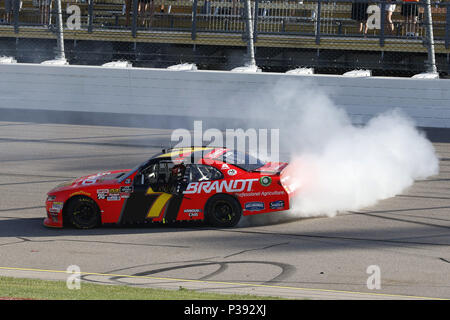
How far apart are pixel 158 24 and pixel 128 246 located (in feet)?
42.0

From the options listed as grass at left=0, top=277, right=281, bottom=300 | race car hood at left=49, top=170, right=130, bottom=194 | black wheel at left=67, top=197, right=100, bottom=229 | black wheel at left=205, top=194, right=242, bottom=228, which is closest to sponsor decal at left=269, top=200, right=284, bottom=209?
black wheel at left=205, top=194, right=242, bottom=228

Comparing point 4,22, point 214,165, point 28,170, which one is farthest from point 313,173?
point 4,22

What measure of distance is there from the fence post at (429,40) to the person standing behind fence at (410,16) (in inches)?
33.2

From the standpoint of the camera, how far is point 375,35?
19.8m

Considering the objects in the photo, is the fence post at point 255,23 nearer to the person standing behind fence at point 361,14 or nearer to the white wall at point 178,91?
the white wall at point 178,91

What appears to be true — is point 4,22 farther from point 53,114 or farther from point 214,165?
point 214,165

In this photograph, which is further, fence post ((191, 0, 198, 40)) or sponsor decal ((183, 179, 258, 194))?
fence post ((191, 0, 198, 40))

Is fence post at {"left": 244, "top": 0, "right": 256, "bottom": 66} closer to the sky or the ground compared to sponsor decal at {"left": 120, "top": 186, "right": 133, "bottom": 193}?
closer to the sky

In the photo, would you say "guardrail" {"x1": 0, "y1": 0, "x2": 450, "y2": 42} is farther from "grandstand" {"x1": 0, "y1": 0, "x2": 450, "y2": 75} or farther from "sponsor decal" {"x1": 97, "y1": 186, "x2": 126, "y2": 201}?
"sponsor decal" {"x1": 97, "y1": 186, "x2": 126, "y2": 201}

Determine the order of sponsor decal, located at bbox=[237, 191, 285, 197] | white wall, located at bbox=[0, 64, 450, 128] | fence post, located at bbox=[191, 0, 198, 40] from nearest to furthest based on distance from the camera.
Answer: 1. sponsor decal, located at bbox=[237, 191, 285, 197]
2. white wall, located at bbox=[0, 64, 450, 128]
3. fence post, located at bbox=[191, 0, 198, 40]

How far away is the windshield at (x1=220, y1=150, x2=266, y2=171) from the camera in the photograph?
1096 centimetres

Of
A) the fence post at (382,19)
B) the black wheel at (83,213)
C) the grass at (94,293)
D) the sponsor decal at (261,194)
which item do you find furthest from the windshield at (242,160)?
the fence post at (382,19)

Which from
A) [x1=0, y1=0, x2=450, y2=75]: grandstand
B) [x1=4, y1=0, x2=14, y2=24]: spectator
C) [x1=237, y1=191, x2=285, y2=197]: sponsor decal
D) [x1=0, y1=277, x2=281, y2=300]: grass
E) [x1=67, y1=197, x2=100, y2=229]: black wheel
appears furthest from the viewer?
[x1=4, y1=0, x2=14, y2=24]: spectator

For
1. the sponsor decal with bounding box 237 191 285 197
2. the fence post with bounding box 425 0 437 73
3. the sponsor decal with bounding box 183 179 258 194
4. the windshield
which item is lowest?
the sponsor decal with bounding box 237 191 285 197
